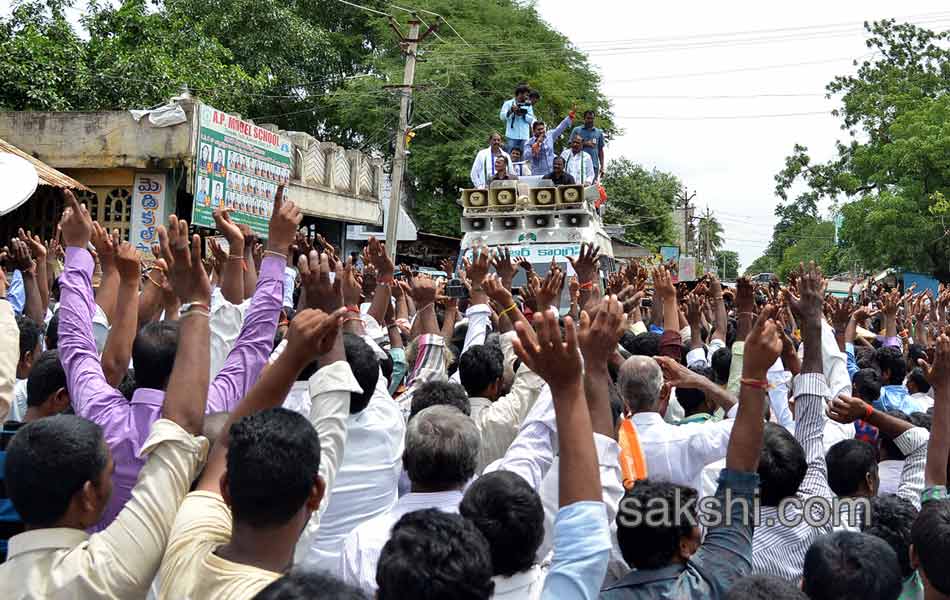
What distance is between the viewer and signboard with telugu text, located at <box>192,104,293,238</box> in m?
16.3

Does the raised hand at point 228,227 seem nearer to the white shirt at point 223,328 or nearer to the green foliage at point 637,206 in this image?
the white shirt at point 223,328

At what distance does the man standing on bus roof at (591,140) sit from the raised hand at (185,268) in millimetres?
11457

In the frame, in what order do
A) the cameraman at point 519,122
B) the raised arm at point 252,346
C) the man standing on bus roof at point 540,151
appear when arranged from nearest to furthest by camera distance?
the raised arm at point 252,346, the man standing on bus roof at point 540,151, the cameraman at point 519,122

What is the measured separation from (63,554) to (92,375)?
0.97m

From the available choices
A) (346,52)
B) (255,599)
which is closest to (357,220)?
(346,52)

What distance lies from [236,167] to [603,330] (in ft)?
52.6

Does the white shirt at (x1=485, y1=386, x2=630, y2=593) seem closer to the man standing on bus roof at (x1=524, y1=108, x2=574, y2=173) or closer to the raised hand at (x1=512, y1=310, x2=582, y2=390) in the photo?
the raised hand at (x1=512, y1=310, x2=582, y2=390)

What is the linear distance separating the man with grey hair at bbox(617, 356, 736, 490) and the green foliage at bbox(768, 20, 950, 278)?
2250cm

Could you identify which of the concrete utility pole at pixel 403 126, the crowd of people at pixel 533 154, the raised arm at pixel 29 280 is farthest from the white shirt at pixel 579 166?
the raised arm at pixel 29 280

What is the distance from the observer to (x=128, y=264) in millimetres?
3910

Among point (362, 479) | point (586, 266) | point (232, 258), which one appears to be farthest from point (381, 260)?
point (362, 479)

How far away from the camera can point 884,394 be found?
20.0ft

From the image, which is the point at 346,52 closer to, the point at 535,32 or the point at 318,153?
the point at 535,32

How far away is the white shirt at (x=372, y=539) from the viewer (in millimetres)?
2867
